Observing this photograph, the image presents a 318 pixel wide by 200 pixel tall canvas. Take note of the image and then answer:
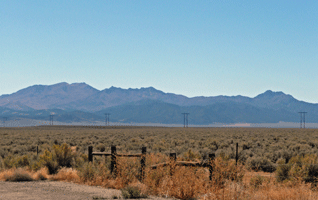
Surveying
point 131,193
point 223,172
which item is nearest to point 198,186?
point 223,172

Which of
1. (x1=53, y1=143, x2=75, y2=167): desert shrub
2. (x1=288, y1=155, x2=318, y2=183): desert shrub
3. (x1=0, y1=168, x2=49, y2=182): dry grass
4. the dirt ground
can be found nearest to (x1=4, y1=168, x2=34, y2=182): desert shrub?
(x1=0, y1=168, x2=49, y2=182): dry grass

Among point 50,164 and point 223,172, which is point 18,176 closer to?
point 50,164

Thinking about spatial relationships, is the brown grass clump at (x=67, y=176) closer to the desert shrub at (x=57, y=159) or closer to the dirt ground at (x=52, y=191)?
the dirt ground at (x=52, y=191)

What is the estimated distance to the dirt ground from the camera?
1065cm

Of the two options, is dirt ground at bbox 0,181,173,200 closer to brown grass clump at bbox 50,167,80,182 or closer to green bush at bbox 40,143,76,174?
brown grass clump at bbox 50,167,80,182

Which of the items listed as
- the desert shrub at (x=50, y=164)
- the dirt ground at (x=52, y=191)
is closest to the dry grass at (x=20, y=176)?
the dirt ground at (x=52, y=191)

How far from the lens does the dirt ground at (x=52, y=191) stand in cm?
1065

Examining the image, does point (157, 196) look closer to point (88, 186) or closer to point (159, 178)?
point (159, 178)

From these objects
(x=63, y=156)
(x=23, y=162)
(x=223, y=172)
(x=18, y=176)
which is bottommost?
(x=18, y=176)

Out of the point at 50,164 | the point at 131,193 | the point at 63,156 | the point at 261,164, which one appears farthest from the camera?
the point at 261,164

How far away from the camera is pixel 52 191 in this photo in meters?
11.7

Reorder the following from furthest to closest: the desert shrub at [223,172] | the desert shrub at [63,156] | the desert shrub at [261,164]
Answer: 1. the desert shrub at [261,164]
2. the desert shrub at [63,156]
3. the desert shrub at [223,172]

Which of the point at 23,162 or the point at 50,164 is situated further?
the point at 23,162

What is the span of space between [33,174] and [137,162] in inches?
215
